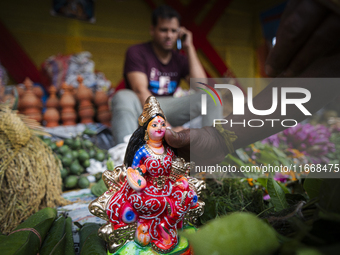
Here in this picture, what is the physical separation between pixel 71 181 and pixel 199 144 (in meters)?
0.89

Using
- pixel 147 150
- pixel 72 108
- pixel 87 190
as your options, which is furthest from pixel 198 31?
Result: pixel 147 150

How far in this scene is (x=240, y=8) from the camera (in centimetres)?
477

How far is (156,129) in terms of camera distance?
748mm

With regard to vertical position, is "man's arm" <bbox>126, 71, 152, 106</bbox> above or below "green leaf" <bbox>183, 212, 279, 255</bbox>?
above

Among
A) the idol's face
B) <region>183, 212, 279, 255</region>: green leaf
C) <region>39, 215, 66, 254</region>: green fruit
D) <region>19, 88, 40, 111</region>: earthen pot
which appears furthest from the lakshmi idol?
<region>19, 88, 40, 111</region>: earthen pot

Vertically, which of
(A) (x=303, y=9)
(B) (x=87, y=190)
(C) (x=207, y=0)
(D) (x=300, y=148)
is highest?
(C) (x=207, y=0)

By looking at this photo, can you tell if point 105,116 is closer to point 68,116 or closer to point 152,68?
point 68,116

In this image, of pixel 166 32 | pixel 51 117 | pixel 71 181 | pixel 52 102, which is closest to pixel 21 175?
pixel 71 181

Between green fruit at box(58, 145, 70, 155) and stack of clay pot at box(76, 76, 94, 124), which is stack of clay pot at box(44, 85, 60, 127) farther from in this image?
green fruit at box(58, 145, 70, 155)

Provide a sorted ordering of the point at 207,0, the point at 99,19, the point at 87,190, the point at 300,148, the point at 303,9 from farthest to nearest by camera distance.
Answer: the point at 207,0, the point at 99,19, the point at 300,148, the point at 87,190, the point at 303,9

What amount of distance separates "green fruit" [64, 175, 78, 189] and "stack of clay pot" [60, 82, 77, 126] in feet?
3.51

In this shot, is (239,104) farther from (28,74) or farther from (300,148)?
(28,74)

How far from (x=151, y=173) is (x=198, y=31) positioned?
3834 millimetres

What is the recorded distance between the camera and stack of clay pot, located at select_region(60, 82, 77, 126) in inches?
89.6
